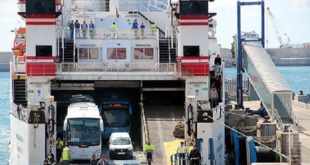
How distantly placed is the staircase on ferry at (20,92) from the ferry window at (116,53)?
4387 mm

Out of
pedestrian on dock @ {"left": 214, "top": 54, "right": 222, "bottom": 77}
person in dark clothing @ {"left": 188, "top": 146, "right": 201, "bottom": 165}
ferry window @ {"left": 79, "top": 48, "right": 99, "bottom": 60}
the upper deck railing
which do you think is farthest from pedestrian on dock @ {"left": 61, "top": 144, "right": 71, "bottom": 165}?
pedestrian on dock @ {"left": 214, "top": 54, "right": 222, "bottom": 77}

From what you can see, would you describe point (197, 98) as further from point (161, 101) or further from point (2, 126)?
point (2, 126)

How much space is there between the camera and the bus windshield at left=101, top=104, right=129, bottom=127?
3088cm

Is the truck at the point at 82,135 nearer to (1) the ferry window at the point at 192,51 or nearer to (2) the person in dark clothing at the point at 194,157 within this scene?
(2) the person in dark clothing at the point at 194,157

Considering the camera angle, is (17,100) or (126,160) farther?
(17,100)

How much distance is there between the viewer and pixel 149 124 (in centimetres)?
2967

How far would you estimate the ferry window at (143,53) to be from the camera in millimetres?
32406

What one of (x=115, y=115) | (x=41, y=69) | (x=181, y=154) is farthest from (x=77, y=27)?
(x=181, y=154)

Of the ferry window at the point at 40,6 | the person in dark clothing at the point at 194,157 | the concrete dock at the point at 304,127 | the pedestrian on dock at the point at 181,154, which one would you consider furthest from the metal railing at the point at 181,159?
the ferry window at the point at 40,6

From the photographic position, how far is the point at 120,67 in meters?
31.4

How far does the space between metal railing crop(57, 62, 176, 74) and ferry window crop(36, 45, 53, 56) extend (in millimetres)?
882

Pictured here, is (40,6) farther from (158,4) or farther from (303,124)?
(303,124)

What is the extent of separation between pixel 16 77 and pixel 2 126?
111ft

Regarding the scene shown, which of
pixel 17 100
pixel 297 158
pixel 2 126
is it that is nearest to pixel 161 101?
pixel 17 100
